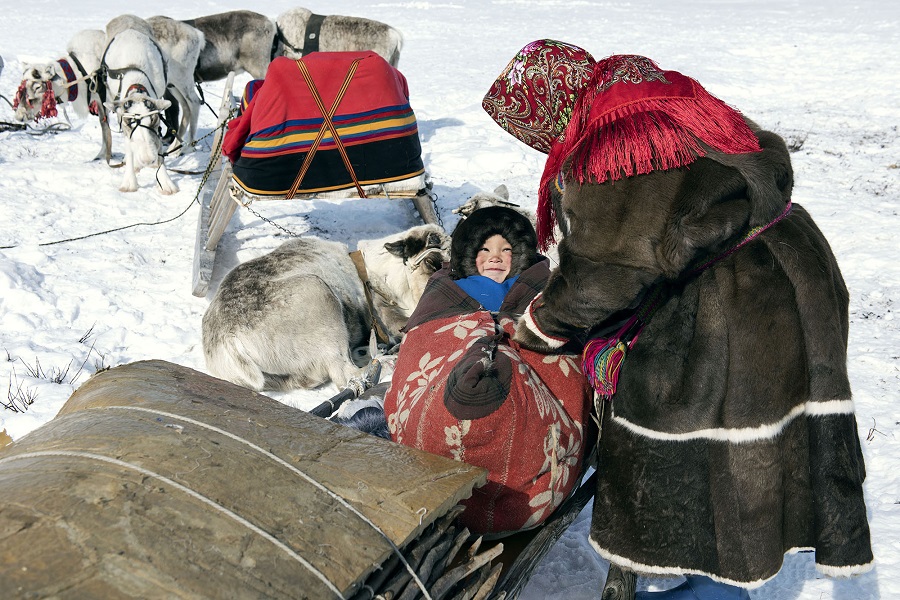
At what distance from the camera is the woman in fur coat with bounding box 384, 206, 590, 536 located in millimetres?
1941

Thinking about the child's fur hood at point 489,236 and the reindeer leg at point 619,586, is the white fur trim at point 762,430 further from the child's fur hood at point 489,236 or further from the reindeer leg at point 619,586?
the child's fur hood at point 489,236

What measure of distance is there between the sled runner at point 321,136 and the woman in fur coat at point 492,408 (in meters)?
2.68

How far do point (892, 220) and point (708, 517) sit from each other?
5493 millimetres

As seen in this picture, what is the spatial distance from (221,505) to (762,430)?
1.27 meters

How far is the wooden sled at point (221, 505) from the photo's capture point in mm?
1312

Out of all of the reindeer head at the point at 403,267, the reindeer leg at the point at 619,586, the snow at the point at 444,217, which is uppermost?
the reindeer head at the point at 403,267

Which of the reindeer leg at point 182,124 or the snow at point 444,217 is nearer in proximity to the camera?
the snow at point 444,217

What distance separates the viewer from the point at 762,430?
1.78 meters

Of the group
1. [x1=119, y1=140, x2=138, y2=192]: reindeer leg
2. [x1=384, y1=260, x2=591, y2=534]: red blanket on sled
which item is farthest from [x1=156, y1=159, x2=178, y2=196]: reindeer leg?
[x1=384, y1=260, x2=591, y2=534]: red blanket on sled

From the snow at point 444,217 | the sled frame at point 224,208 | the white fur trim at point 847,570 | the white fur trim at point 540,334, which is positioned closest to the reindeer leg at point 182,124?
the snow at point 444,217

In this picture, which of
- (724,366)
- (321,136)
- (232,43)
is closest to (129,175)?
(321,136)

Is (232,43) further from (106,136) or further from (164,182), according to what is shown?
(164,182)

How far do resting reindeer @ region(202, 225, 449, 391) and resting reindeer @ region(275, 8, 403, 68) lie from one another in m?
6.25

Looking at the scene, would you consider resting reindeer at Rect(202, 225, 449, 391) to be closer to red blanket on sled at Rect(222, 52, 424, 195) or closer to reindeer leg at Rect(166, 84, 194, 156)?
red blanket on sled at Rect(222, 52, 424, 195)
